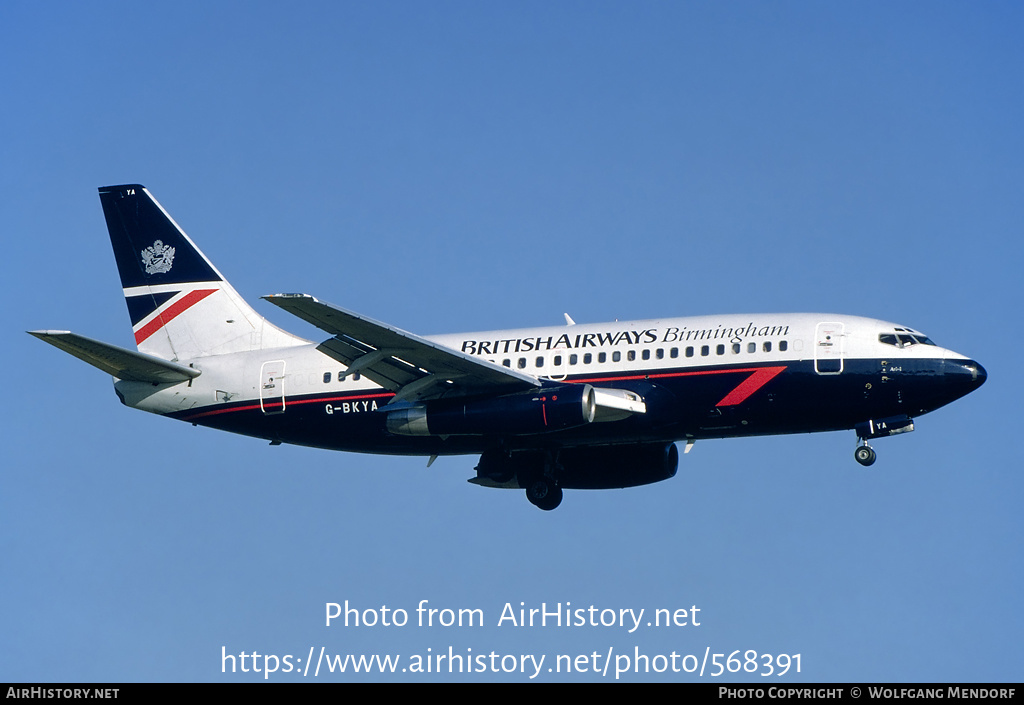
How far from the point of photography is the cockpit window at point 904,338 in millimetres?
42531

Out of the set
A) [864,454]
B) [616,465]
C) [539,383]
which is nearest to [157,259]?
[539,383]

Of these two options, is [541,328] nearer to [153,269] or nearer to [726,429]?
[726,429]

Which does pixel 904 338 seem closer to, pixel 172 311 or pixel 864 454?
pixel 864 454

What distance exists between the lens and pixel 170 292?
50625 mm

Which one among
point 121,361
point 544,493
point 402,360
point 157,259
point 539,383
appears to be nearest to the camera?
point 402,360

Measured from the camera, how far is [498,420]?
4334cm

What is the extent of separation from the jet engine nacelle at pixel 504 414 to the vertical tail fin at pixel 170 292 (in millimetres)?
6967

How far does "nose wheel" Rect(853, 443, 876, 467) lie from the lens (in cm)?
4266

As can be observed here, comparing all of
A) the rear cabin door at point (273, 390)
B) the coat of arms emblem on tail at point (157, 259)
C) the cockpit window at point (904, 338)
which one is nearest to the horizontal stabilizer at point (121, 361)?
the rear cabin door at point (273, 390)

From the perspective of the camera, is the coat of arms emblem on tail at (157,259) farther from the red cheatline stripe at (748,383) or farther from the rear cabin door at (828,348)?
the rear cabin door at (828,348)

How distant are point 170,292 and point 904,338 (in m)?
24.4
